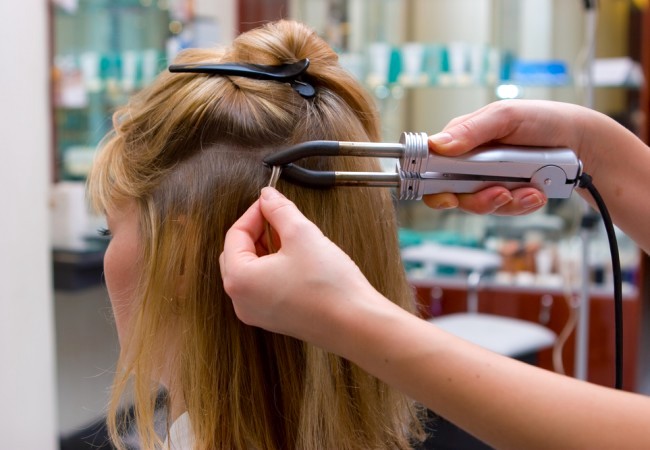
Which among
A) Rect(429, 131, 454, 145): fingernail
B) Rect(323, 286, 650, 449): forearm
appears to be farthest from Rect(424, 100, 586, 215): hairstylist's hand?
Rect(323, 286, 650, 449): forearm

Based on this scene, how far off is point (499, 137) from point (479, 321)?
157 cm

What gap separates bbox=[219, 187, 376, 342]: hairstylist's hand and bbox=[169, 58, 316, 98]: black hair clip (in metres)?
0.27

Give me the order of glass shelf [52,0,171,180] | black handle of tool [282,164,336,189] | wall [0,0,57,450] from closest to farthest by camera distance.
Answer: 1. black handle of tool [282,164,336,189]
2. wall [0,0,57,450]
3. glass shelf [52,0,171,180]

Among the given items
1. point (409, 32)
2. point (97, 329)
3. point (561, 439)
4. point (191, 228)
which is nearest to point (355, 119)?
point (191, 228)

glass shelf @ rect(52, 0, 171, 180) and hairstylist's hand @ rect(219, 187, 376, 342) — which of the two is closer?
hairstylist's hand @ rect(219, 187, 376, 342)

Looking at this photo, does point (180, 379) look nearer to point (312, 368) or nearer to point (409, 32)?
point (312, 368)

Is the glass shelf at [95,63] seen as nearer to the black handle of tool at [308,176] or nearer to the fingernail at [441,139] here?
the black handle of tool at [308,176]

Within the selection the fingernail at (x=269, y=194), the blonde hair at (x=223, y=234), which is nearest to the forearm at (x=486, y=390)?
the fingernail at (x=269, y=194)

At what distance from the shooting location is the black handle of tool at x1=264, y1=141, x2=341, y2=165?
678 mm

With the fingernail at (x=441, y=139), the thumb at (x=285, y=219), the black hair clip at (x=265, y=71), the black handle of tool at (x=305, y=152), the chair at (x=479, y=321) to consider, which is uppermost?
the black hair clip at (x=265, y=71)

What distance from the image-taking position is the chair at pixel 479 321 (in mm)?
2053

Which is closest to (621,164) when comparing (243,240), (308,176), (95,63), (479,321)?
(308,176)

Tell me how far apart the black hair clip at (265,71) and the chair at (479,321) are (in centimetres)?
93

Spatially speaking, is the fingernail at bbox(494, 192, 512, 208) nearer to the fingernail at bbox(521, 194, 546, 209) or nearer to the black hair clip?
the fingernail at bbox(521, 194, 546, 209)
